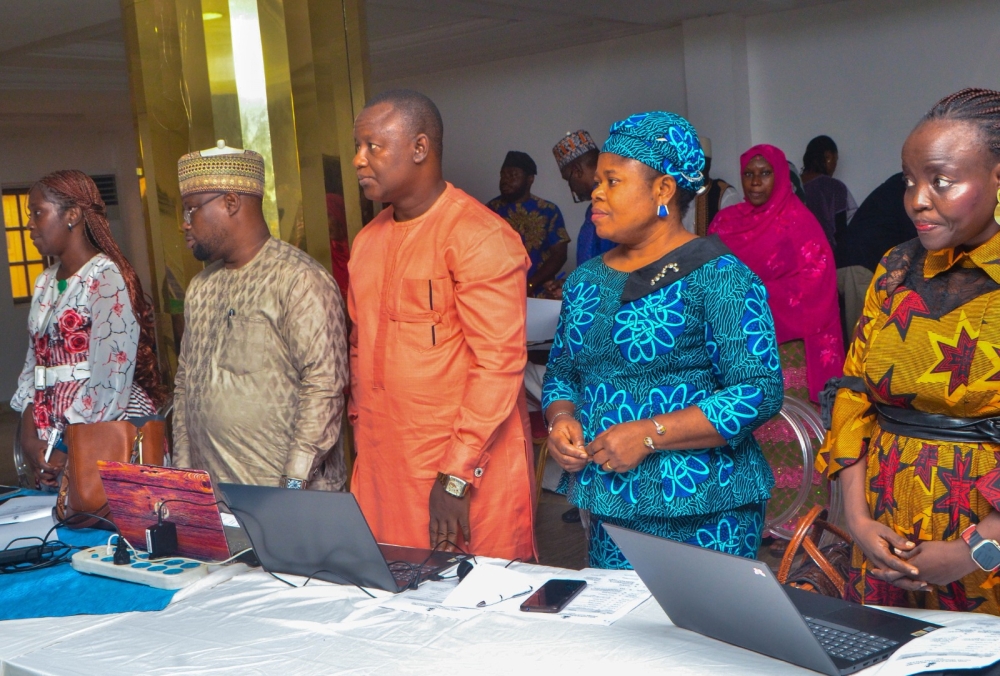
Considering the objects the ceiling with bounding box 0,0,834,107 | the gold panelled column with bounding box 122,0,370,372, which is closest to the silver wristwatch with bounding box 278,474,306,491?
the gold panelled column with bounding box 122,0,370,372

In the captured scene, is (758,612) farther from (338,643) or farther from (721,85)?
(721,85)

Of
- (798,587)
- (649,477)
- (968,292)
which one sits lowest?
(798,587)

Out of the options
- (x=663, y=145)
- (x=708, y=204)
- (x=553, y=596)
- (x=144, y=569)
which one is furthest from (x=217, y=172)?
(x=708, y=204)

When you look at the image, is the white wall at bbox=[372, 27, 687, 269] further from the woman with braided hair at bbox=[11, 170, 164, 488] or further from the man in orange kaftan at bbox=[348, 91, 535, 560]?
the man in orange kaftan at bbox=[348, 91, 535, 560]

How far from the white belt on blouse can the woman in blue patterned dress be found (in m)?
1.65

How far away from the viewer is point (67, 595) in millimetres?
1997

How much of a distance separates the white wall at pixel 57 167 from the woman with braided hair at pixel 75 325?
7219 millimetres

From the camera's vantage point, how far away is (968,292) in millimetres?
1718

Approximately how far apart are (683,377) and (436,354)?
62cm

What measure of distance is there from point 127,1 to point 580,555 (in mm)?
2606

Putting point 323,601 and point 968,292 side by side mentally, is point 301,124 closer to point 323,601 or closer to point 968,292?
point 323,601

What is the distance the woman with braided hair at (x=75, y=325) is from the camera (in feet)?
10.2

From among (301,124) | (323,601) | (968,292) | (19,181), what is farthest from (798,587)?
(19,181)

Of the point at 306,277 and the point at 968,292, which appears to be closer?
the point at 968,292
